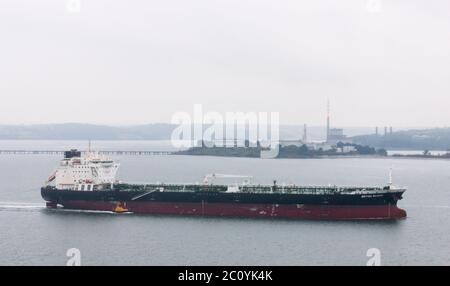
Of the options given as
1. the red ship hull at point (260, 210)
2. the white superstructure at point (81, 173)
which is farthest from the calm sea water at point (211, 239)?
the white superstructure at point (81, 173)

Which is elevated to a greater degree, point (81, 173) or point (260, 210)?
point (81, 173)

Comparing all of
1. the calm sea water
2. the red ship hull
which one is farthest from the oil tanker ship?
the calm sea water

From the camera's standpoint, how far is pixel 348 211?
2330 cm

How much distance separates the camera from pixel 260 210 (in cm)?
2389

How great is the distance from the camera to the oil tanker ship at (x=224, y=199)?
23.3m

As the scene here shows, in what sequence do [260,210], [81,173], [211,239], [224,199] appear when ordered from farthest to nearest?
1. [81,173]
2. [224,199]
3. [260,210]
4. [211,239]

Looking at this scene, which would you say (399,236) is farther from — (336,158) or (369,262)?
(336,158)

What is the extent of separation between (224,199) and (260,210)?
4.89 ft

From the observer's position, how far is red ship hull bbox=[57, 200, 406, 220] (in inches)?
917

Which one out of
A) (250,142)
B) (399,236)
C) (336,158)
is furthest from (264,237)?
(250,142)

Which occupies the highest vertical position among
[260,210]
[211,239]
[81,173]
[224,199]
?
[81,173]

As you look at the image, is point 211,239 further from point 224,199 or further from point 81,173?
point 81,173

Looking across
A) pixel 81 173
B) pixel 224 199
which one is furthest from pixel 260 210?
pixel 81 173
